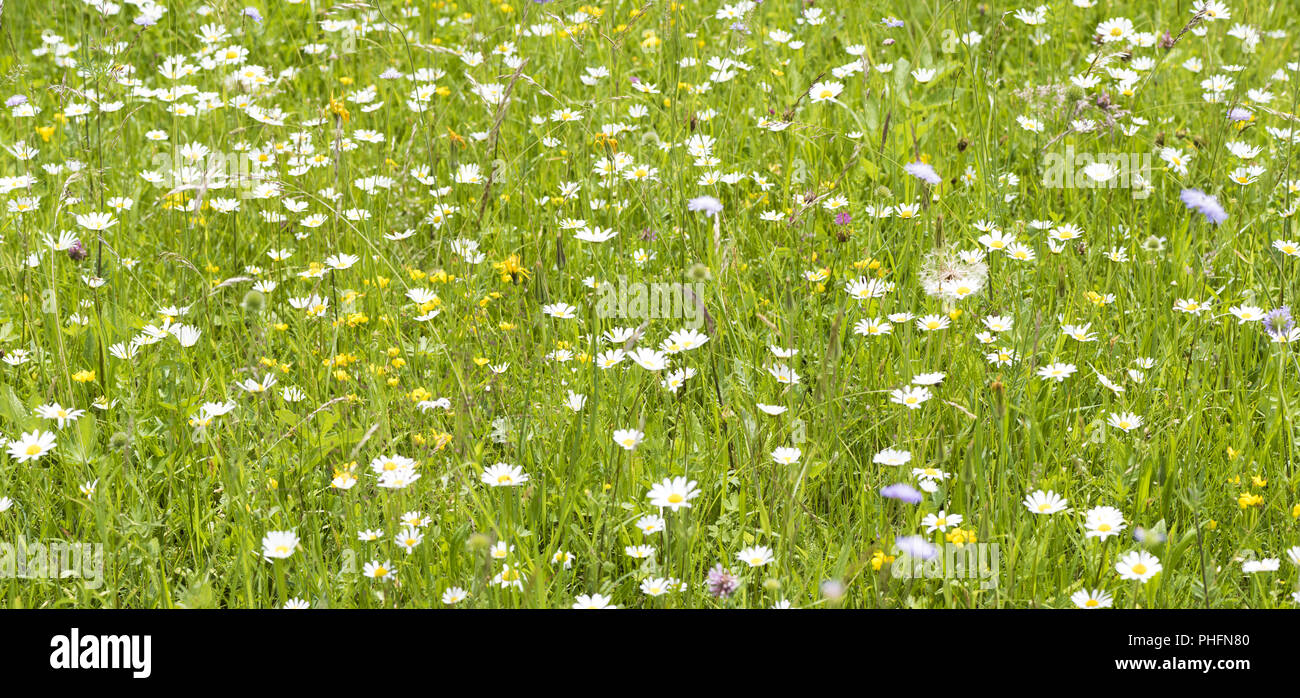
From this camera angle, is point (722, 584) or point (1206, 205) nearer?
point (722, 584)

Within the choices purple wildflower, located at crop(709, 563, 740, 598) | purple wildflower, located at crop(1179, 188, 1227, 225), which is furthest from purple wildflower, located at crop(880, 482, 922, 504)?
purple wildflower, located at crop(1179, 188, 1227, 225)

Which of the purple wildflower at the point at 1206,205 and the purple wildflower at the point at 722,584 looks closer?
the purple wildflower at the point at 722,584

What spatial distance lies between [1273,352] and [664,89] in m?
2.13

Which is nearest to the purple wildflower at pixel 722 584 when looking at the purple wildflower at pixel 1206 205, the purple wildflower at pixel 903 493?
the purple wildflower at pixel 903 493

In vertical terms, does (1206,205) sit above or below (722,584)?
above

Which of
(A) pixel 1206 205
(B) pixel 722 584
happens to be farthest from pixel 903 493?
(A) pixel 1206 205

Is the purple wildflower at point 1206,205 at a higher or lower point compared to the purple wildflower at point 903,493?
higher

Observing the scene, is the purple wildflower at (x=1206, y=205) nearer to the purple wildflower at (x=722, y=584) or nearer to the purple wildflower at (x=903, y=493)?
the purple wildflower at (x=903, y=493)

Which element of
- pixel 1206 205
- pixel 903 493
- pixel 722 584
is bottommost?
pixel 722 584

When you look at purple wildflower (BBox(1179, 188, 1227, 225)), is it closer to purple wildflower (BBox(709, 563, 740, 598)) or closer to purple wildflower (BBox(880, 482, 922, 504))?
purple wildflower (BBox(880, 482, 922, 504))

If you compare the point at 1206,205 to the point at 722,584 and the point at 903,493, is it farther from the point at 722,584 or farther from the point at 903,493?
the point at 722,584

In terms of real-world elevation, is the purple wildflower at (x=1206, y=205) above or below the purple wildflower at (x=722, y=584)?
above

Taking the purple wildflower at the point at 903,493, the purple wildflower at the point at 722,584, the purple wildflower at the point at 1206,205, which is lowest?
the purple wildflower at the point at 722,584

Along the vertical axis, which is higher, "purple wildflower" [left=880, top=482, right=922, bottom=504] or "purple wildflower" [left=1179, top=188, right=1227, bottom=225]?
"purple wildflower" [left=1179, top=188, right=1227, bottom=225]
